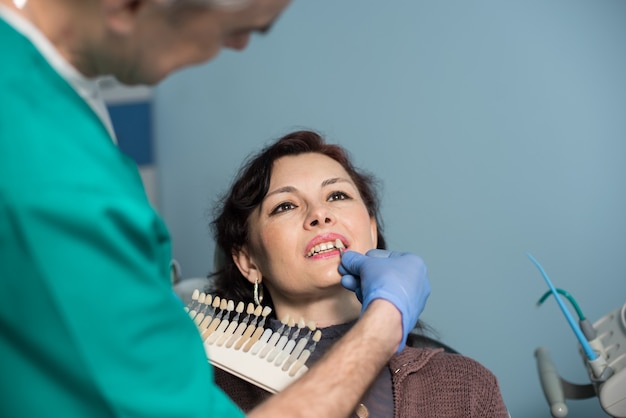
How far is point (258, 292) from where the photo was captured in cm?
176

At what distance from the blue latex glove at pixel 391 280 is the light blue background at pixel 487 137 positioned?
0.89 meters

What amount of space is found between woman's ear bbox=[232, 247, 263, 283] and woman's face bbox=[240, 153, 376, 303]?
0.01 metres

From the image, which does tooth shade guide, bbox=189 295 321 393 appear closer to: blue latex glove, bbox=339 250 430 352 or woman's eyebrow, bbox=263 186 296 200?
blue latex glove, bbox=339 250 430 352


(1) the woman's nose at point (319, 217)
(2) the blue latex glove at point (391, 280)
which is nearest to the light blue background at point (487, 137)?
(1) the woman's nose at point (319, 217)

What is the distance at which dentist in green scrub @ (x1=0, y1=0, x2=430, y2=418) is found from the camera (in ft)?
2.13

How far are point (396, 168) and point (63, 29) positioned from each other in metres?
1.69

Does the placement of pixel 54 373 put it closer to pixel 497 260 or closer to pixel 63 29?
pixel 63 29

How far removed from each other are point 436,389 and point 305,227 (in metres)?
0.42

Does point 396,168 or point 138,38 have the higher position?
point 138,38

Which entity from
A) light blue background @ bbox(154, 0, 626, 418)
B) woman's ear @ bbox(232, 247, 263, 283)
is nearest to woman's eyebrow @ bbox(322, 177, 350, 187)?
woman's ear @ bbox(232, 247, 263, 283)

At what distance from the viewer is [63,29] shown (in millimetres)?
734

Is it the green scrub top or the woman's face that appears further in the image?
the woman's face

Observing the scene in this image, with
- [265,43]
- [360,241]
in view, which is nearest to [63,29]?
[360,241]

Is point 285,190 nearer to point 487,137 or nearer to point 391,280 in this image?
point 391,280
